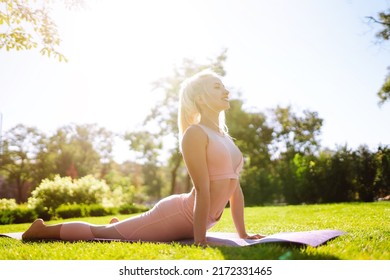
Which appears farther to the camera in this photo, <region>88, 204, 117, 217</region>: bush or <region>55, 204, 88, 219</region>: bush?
<region>88, 204, 117, 217</region>: bush

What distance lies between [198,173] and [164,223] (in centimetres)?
68

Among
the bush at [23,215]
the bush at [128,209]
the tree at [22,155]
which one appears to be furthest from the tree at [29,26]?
the tree at [22,155]

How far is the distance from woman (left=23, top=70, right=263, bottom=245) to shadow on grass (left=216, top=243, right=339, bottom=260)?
32 centimetres

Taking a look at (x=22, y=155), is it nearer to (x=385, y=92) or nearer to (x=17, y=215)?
(x=17, y=215)

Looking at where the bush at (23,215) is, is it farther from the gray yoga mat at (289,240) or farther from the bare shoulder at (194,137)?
the bare shoulder at (194,137)

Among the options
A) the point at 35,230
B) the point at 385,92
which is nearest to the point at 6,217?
the point at 35,230

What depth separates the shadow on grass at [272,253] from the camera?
292 cm

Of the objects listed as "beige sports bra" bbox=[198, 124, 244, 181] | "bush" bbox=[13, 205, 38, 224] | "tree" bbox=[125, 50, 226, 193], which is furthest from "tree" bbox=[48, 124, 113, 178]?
"beige sports bra" bbox=[198, 124, 244, 181]

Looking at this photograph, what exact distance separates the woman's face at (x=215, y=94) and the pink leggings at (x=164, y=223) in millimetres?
809

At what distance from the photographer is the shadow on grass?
9.59 feet

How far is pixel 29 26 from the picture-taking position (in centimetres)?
740

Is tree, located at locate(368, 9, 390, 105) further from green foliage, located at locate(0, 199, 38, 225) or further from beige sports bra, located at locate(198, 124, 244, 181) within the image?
green foliage, located at locate(0, 199, 38, 225)
